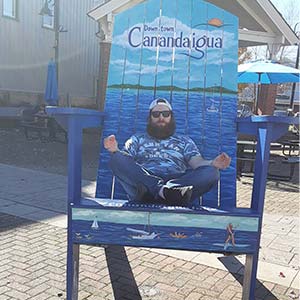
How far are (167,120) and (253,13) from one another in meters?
8.06

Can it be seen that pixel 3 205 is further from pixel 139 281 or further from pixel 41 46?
pixel 41 46

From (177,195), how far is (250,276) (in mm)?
638

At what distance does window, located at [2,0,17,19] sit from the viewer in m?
13.1

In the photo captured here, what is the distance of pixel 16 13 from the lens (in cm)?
1347

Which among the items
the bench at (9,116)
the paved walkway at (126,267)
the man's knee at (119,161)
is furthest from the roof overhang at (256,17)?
the man's knee at (119,161)

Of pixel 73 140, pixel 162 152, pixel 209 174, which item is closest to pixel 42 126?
pixel 162 152

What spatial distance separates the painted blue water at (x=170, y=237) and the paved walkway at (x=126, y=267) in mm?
517

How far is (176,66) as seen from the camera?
10.8 ft

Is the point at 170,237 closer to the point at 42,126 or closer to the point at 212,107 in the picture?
the point at 212,107

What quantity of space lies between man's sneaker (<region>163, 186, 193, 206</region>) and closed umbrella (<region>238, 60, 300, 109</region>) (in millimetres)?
5674

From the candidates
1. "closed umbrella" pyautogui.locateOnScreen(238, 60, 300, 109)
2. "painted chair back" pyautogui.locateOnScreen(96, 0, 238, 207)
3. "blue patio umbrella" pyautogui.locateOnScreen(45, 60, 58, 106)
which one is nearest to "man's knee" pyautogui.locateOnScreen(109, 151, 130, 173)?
"painted chair back" pyautogui.locateOnScreen(96, 0, 238, 207)

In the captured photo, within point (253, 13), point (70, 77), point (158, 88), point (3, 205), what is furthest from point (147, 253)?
point (70, 77)

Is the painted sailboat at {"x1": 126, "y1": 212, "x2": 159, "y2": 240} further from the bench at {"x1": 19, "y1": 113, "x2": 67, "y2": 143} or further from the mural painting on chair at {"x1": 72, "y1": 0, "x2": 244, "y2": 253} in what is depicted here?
the bench at {"x1": 19, "y1": 113, "x2": 67, "y2": 143}

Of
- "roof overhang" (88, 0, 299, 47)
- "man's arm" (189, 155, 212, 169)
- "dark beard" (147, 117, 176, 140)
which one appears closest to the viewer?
"man's arm" (189, 155, 212, 169)
